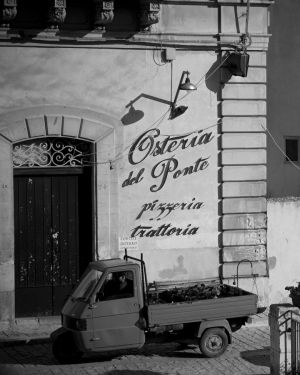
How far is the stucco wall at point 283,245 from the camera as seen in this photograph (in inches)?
741

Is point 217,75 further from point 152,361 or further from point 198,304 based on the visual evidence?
point 152,361

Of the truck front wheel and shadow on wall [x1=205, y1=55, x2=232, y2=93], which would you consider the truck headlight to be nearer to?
the truck front wheel

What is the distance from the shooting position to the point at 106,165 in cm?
1772

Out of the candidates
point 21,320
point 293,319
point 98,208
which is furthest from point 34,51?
point 293,319

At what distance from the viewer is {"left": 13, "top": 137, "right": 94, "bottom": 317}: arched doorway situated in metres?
17.7

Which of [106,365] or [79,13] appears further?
[79,13]

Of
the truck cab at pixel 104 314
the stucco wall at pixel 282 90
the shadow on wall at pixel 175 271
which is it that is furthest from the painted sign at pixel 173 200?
the stucco wall at pixel 282 90

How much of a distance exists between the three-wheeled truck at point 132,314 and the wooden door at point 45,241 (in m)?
2.79

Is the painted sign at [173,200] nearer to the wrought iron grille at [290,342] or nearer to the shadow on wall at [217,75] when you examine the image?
the shadow on wall at [217,75]

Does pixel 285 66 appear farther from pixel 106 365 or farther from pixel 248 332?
pixel 106 365

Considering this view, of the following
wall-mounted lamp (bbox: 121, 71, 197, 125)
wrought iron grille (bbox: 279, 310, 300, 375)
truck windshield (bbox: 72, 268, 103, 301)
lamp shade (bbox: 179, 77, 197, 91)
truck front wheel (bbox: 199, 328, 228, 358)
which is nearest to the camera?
wrought iron grille (bbox: 279, 310, 300, 375)

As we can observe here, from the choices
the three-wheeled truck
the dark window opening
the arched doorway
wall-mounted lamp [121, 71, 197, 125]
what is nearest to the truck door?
the three-wheeled truck

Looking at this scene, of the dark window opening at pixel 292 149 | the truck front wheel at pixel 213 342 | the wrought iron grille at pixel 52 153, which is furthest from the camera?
the dark window opening at pixel 292 149

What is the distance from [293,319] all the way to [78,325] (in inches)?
146
